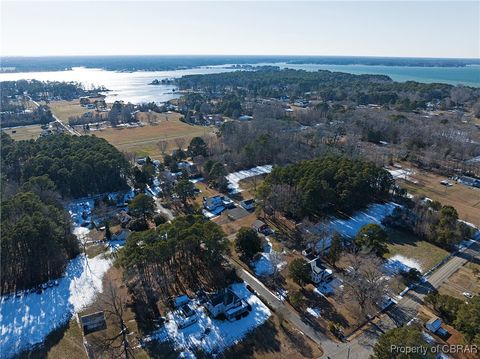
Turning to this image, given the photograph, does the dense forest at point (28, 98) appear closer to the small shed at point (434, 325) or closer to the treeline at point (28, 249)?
the treeline at point (28, 249)

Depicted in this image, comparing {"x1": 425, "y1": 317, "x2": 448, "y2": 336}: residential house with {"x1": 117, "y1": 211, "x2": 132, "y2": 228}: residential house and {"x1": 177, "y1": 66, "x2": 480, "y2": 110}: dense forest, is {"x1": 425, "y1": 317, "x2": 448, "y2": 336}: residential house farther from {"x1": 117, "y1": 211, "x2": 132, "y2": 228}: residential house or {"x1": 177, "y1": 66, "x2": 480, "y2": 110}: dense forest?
{"x1": 177, "y1": 66, "x2": 480, "y2": 110}: dense forest

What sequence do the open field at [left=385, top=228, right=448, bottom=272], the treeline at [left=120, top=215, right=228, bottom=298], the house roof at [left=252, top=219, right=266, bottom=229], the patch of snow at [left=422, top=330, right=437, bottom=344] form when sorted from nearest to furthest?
the patch of snow at [left=422, top=330, right=437, bottom=344]
the treeline at [left=120, top=215, right=228, bottom=298]
the open field at [left=385, top=228, right=448, bottom=272]
the house roof at [left=252, top=219, right=266, bottom=229]

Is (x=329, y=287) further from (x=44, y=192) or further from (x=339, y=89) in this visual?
(x=339, y=89)

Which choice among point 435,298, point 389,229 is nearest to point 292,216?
point 389,229

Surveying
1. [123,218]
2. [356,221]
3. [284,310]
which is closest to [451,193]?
[356,221]

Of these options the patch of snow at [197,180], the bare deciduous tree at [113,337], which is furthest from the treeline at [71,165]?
the bare deciduous tree at [113,337]

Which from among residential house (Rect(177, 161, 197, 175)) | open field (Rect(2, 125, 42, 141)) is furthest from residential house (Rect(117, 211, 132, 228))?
open field (Rect(2, 125, 42, 141))
